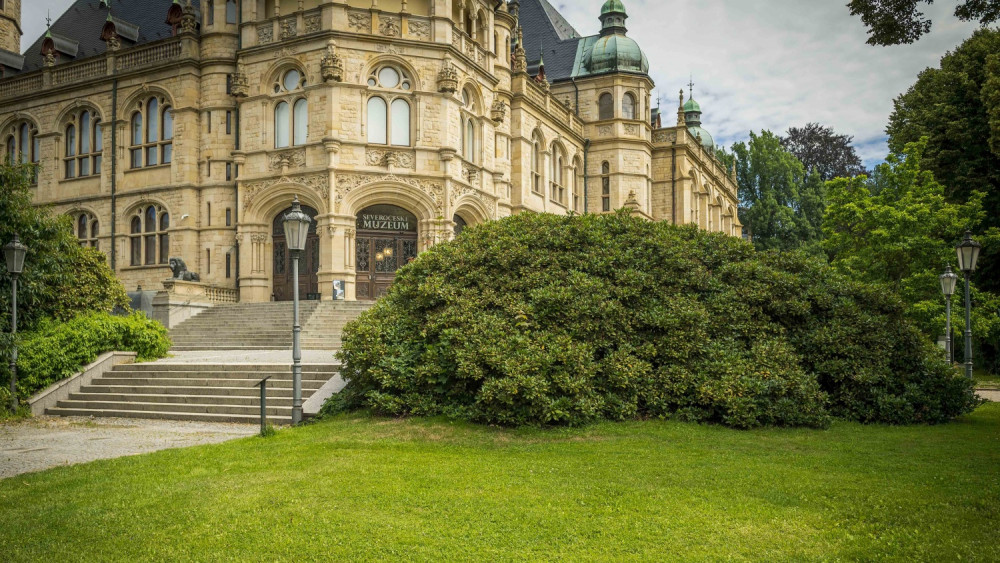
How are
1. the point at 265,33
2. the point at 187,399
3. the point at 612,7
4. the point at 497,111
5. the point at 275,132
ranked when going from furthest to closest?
the point at 612,7, the point at 497,111, the point at 265,33, the point at 275,132, the point at 187,399

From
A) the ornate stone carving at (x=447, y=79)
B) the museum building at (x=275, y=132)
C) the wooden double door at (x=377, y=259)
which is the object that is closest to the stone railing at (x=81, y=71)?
the museum building at (x=275, y=132)

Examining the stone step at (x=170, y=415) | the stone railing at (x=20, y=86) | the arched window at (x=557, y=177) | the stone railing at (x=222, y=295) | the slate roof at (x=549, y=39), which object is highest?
the slate roof at (x=549, y=39)

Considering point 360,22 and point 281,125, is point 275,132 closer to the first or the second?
point 281,125

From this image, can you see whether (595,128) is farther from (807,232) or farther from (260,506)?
(260,506)

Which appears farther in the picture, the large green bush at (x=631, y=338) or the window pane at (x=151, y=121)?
the window pane at (x=151, y=121)

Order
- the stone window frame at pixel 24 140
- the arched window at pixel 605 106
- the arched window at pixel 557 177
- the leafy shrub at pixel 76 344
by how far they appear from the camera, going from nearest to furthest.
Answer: the leafy shrub at pixel 76 344, the stone window frame at pixel 24 140, the arched window at pixel 557 177, the arched window at pixel 605 106

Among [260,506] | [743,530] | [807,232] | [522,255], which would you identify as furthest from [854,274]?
[807,232]

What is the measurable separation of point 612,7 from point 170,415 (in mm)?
38303

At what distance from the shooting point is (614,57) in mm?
42250

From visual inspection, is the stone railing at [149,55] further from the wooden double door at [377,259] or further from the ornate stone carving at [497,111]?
the ornate stone carving at [497,111]

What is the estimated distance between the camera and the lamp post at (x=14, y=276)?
1426 centimetres

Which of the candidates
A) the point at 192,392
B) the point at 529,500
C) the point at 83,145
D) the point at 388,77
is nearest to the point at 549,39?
the point at 388,77

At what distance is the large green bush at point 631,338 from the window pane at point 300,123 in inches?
661

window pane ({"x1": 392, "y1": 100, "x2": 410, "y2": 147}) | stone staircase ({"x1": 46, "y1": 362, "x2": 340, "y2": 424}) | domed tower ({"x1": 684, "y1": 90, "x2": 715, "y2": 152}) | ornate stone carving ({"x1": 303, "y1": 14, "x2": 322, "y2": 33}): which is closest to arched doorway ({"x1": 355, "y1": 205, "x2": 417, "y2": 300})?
window pane ({"x1": 392, "y1": 100, "x2": 410, "y2": 147})
